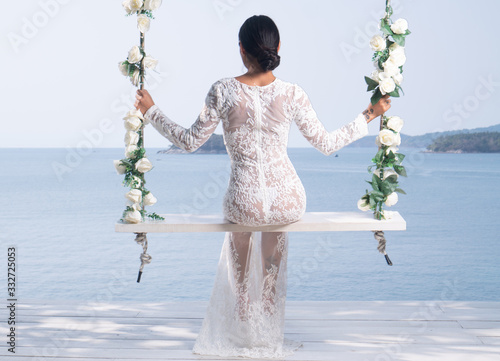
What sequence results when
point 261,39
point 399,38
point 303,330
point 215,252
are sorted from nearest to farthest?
1. point 261,39
2. point 399,38
3. point 303,330
4. point 215,252

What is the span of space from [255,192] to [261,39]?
659 millimetres

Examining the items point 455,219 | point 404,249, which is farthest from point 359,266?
point 455,219

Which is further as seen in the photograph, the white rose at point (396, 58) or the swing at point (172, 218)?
the white rose at point (396, 58)

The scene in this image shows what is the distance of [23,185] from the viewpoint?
2552cm

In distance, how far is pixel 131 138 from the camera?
9.53ft

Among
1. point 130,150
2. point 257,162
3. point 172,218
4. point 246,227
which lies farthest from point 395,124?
point 130,150

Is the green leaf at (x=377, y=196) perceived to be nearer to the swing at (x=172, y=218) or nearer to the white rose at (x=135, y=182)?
the swing at (x=172, y=218)

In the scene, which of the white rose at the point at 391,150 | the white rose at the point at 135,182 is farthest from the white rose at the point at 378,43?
the white rose at the point at 135,182

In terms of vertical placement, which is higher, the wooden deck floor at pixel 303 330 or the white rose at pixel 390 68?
the white rose at pixel 390 68

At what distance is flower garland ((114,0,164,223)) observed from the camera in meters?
2.87

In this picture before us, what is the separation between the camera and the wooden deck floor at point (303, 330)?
305 cm

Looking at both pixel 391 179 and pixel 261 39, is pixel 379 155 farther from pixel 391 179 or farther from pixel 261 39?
A: pixel 261 39

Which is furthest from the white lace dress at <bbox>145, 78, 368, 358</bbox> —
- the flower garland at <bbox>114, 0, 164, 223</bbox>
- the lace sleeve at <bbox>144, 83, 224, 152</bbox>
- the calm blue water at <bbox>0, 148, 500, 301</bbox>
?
the calm blue water at <bbox>0, 148, 500, 301</bbox>

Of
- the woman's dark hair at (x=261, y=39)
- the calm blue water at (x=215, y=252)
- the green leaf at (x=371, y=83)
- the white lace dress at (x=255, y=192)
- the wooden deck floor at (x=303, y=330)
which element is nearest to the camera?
the woman's dark hair at (x=261, y=39)
